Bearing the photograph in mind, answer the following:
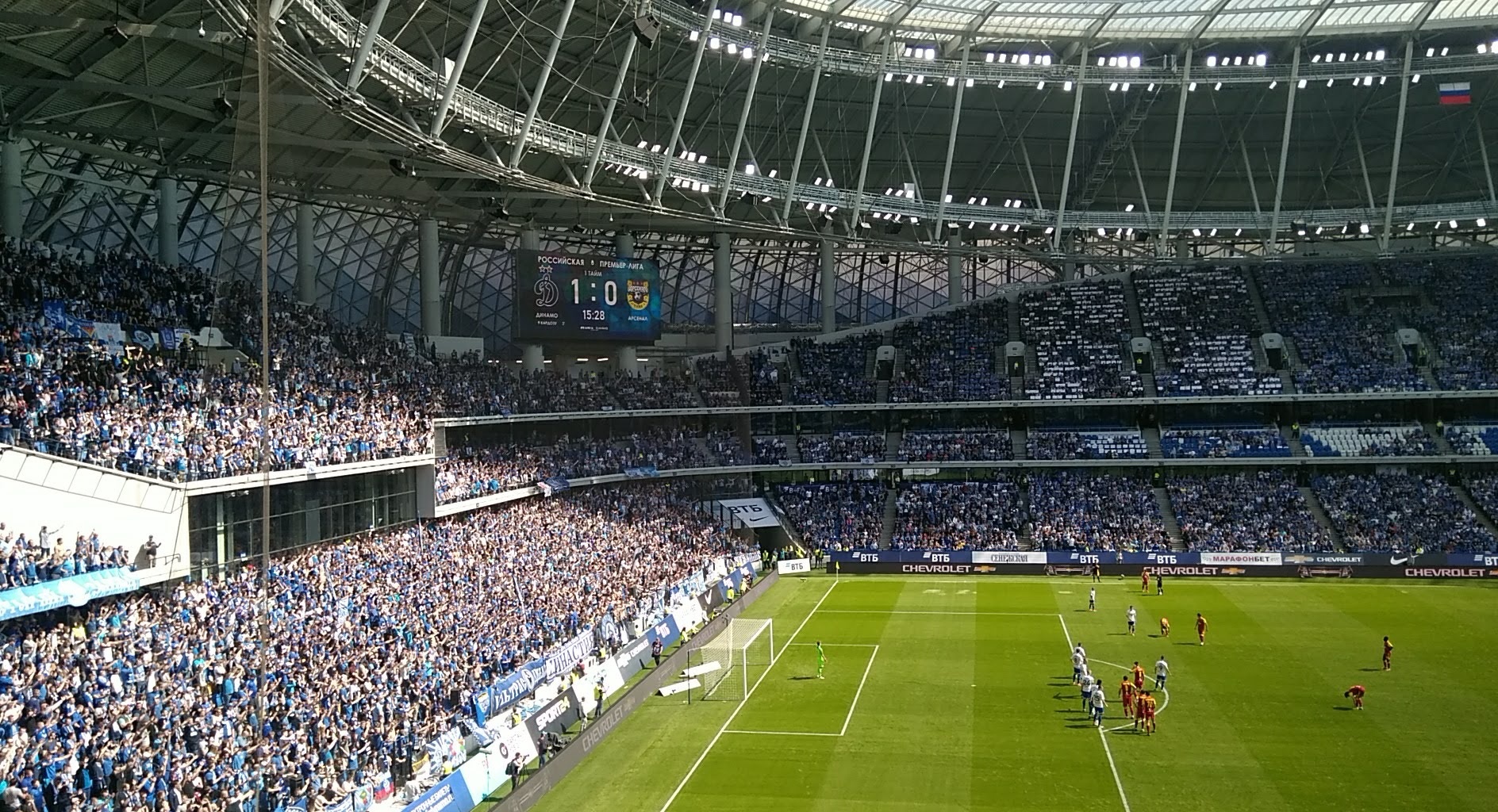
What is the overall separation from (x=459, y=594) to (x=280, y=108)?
23521mm

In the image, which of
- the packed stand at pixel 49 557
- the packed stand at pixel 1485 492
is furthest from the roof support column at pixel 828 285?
the packed stand at pixel 49 557

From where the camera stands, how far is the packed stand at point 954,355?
6206 centimetres

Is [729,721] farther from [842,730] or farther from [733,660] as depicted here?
[733,660]

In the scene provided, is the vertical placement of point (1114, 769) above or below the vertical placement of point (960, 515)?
below

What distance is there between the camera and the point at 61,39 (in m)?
30.7

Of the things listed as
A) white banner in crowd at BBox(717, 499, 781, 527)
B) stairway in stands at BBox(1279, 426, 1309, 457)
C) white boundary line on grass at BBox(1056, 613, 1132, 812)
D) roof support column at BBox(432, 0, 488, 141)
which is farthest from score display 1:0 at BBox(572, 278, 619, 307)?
stairway in stands at BBox(1279, 426, 1309, 457)

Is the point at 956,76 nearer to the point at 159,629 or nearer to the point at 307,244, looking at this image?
the point at 307,244

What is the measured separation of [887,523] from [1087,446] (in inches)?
436

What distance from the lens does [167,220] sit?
4081cm

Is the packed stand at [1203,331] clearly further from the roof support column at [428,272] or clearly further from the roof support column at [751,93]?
the roof support column at [428,272]

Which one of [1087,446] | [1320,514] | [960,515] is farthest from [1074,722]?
[1087,446]

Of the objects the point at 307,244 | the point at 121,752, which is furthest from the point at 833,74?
the point at 121,752

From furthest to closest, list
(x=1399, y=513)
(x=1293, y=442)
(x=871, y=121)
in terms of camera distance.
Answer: (x=1293, y=442) → (x=1399, y=513) → (x=871, y=121)

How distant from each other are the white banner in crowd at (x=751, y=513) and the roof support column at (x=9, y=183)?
32.3 metres
